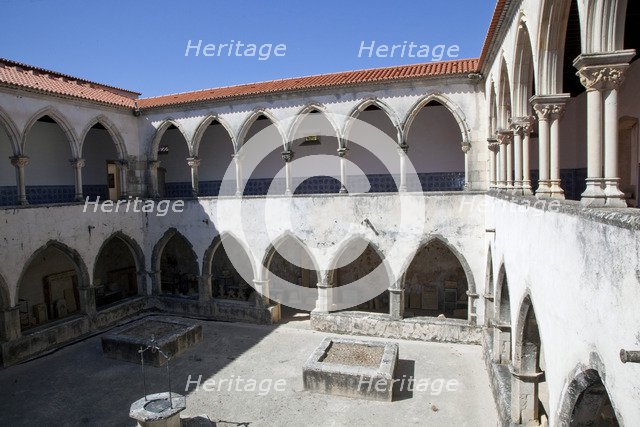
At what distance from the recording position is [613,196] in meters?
4.38

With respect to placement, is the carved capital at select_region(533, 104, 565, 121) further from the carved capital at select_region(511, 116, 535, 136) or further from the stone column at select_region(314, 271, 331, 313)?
the stone column at select_region(314, 271, 331, 313)

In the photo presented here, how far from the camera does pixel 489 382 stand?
33.9 ft

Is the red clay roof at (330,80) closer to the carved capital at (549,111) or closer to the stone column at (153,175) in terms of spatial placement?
the stone column at (153,175)

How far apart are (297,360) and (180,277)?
8993 mm

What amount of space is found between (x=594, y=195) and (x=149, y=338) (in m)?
11.7

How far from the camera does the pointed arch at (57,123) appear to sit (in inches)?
520

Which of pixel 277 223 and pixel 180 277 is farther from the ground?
pixel 277 223

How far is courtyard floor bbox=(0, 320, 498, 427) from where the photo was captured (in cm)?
912

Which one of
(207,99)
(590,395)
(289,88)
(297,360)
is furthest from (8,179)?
(590,395)

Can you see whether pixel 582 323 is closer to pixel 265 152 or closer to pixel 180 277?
pixel 265 152

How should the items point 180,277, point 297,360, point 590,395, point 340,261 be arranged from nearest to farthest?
point 590,395
point 297,360
point 340,261
point 180,277

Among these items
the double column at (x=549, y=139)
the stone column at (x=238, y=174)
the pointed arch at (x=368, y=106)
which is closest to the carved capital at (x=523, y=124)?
the double column at (x=549, y=139)

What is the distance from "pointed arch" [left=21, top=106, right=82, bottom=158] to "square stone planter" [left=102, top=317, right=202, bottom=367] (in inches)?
247

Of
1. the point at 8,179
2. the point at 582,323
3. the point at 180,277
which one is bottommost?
the point at 180,277
